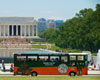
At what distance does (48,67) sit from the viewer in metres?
47.5

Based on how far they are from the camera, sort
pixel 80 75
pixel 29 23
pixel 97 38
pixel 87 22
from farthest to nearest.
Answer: pixel 29 23 → pixel 87 22 → pixel 97 38 → pixel 80 75

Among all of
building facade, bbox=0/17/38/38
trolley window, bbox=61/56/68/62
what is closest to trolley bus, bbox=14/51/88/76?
trolley window, bbox=61/56/68/62

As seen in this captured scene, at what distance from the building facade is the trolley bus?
456ft

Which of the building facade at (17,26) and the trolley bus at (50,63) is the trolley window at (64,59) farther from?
the building facade at (17,26)

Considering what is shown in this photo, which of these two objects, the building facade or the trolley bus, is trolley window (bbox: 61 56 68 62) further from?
the building facade

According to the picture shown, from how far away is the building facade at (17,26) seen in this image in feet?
616

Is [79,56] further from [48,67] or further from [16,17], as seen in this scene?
Result: [16,17]

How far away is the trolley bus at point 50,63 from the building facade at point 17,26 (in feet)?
456

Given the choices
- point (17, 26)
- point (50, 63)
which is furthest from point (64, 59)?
point (17, 26)

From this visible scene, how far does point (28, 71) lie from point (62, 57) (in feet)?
10.7

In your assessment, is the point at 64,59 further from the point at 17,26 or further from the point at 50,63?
the point at 17,26

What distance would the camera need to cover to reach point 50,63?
1866 inches

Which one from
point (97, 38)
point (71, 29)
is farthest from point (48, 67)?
point (71, 29)

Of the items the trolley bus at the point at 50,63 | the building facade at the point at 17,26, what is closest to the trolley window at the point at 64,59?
the trolley bus at the point at 50,63
